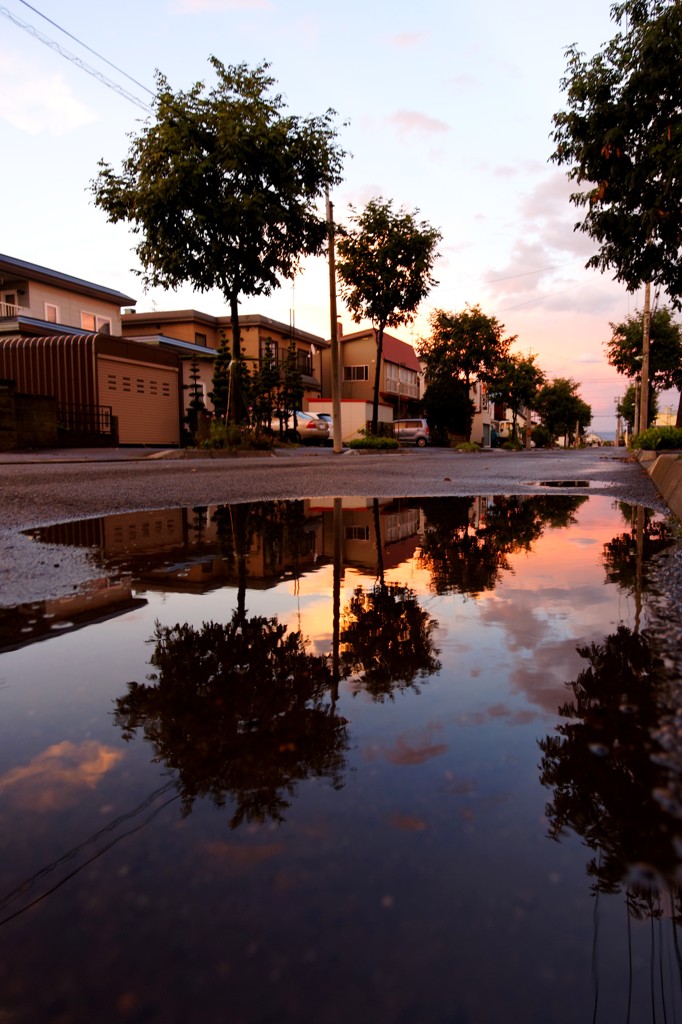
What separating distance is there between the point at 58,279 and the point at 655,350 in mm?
37575

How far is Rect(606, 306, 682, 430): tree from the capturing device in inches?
1845

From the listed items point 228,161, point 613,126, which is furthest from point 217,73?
point 613,126

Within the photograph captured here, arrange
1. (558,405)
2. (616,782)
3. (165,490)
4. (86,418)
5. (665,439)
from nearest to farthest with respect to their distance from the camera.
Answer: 1. (616,782)
2. (165,490)
3. (665,439)
4. (86,418)
5. (558,405)

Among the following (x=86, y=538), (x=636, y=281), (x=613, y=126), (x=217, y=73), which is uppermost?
(x=217, y=73)

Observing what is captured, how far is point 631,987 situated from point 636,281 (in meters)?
12.6

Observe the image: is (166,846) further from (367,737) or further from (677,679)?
(677,679)

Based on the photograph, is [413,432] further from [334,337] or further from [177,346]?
[334,337]

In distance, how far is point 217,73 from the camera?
74.0 feet

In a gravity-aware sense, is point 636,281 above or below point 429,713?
above

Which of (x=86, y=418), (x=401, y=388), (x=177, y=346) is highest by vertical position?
(x=177, y=346)

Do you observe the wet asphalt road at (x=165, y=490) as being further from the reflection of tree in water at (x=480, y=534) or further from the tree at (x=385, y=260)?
the tree at (x=385, y=260)

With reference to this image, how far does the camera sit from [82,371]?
83.3ft

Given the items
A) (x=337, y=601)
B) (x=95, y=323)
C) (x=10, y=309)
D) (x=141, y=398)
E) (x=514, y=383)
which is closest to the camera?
(x=337, y=601)

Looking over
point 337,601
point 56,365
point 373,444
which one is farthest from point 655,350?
point 337,601
